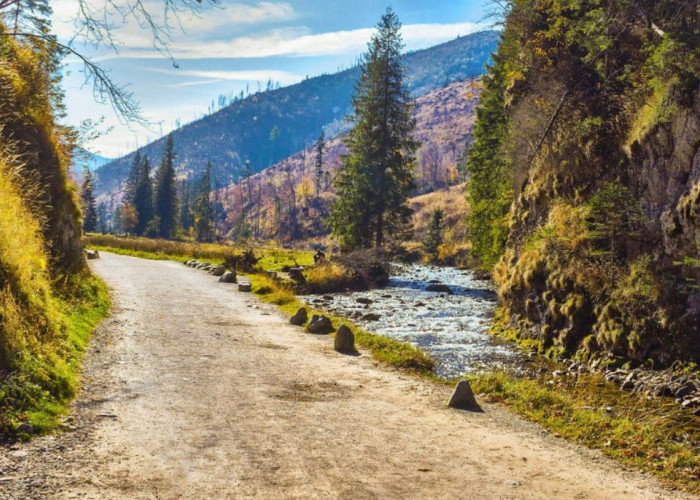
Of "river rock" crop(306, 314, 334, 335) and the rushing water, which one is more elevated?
"river rock" crop(306, 314, 334, 335)

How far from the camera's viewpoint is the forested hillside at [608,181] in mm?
11633

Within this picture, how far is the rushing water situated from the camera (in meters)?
13.8

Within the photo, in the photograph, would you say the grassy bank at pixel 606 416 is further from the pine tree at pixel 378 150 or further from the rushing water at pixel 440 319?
the pine tree at pixel 378 150

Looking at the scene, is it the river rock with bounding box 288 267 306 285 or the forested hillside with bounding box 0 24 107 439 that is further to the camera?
the river rock with bounding box 288 267 306 285

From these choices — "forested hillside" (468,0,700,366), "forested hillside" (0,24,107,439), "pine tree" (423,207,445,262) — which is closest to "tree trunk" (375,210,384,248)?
"forested hillside" (468,0,700,366)

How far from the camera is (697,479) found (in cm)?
603

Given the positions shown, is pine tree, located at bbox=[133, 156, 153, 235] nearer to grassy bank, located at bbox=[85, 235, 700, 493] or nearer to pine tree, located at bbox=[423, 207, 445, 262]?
pine tree, located at bbox=[423, 207, 445, 262]

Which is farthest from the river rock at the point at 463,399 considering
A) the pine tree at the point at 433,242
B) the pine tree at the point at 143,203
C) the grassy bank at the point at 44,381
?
the pine tree at the point at 143,203

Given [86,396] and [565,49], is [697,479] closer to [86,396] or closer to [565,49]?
[86,396]

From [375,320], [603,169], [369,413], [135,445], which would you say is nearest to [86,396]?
[135,445]

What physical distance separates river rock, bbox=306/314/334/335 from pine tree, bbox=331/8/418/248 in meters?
22.1

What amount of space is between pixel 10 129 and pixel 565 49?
1814 centimetres

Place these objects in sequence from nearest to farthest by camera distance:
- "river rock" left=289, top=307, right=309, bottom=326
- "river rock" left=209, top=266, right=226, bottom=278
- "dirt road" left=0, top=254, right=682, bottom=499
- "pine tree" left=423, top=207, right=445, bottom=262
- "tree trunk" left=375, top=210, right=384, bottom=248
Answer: "dirt road" left=0, top=254, right=682, bottom=499 → "river rock" left=289, top=307, right=309, bottom=326 → "river rock" left=209, top=266, right=226, bottom=278 → "tree trunk" left=375, top=210, right=384, bottom=248 → "pine tree" left=423, top=207, right=445, bottom=262

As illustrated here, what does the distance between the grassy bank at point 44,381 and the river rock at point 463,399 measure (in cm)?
607
